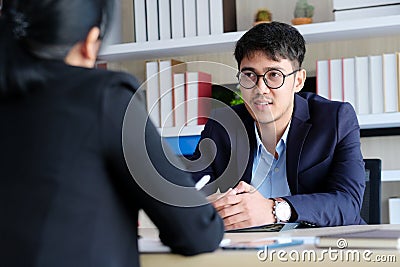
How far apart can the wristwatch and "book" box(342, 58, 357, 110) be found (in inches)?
48.8

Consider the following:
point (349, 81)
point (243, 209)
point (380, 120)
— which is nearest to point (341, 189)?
point (243, 209)

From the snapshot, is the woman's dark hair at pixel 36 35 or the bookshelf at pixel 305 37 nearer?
the woman's dark hair at pixel 36 35

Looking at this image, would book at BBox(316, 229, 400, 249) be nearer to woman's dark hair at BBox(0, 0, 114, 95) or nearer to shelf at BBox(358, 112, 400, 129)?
woman's dark hair at BBox(0, 0, 114, 95)

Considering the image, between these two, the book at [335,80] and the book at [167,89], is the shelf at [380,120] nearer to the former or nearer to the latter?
the book at [335,80]

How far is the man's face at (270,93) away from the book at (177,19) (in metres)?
0.98

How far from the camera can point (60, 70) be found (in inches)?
39.0

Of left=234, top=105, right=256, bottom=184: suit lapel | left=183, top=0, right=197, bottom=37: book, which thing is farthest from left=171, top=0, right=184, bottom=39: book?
left=234, top=105, right=256, bottom=184: suit lapel

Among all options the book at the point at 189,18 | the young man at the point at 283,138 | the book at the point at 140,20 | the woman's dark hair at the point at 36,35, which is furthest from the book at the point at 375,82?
the woman's dark hair at the point at 36,35

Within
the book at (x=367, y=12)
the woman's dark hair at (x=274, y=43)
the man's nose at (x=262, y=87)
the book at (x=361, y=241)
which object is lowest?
the book at (x=361, y=241)

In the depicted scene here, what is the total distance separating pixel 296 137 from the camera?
2191mm

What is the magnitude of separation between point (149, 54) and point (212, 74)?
313 mm

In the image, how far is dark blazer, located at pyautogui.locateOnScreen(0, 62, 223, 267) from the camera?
0.94 metres

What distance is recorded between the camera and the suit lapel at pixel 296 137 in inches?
83.9

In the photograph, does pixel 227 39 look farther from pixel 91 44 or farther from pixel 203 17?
pixel 91 44
